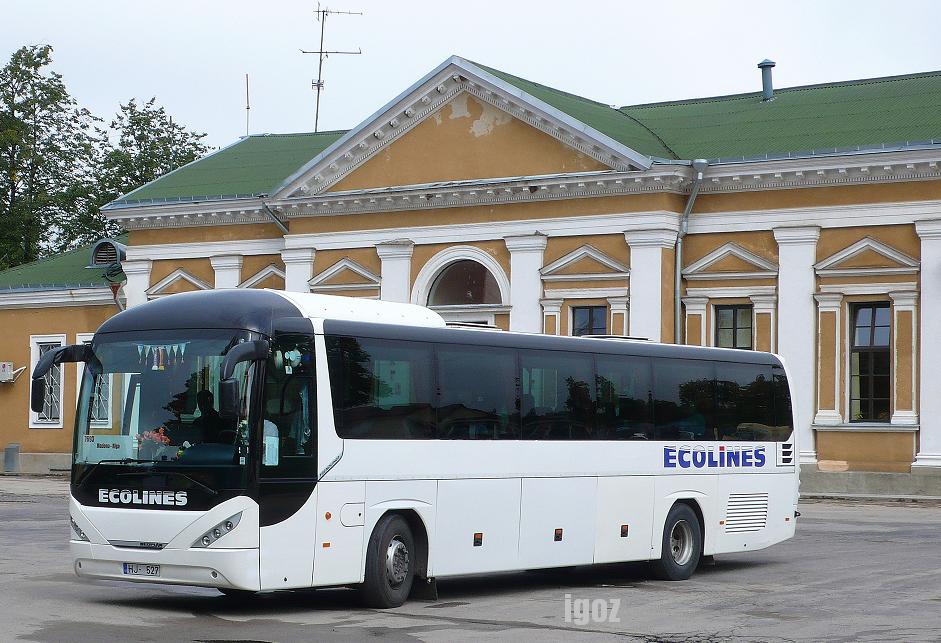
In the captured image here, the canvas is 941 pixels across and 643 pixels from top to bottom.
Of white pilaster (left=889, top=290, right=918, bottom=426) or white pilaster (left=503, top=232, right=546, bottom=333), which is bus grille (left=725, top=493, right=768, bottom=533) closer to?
white pilaster (left=889, top=290, right=918, bottom=426)

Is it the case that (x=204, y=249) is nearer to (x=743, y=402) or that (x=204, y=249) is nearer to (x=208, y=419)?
(x=743, y=402)

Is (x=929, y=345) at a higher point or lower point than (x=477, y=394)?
higher

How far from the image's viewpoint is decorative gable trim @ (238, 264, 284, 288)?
39094 millimetres

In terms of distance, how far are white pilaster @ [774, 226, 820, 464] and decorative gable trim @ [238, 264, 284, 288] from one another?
13502 mm

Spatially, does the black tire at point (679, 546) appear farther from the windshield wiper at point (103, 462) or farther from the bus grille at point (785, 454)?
the windshield wiper at point (103, 462)

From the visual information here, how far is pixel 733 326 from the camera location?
1307 inches

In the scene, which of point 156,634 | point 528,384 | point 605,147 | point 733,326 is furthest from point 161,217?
point 156,634

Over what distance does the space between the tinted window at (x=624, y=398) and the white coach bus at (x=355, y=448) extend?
22 millimetres

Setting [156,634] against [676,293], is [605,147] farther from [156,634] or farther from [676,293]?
[156,634]

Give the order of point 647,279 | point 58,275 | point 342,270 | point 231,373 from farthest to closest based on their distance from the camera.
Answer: point 58,275, point 342,270, point 647,279, point 231,373

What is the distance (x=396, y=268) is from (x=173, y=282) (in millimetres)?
7615

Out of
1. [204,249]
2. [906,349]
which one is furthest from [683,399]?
[204,249]

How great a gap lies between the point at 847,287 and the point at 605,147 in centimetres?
601

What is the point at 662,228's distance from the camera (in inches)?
1293
